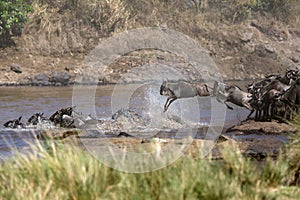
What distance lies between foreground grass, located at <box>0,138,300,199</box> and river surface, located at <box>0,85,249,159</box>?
7529 millimetres

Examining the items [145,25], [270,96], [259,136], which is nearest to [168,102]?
[270,96]

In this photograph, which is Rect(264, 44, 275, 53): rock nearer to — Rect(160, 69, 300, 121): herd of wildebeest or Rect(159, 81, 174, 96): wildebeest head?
Rect(159, 81, 174, 96): wildebeest head

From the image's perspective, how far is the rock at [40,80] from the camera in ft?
113

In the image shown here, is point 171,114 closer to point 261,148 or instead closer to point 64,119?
point 64,119

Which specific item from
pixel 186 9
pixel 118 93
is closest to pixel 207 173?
pixel 118 93

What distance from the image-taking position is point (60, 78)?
1351 inches

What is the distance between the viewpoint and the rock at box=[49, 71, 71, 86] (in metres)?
34.2

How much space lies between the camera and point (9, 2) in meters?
36.6

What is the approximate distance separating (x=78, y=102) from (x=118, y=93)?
10.7ft

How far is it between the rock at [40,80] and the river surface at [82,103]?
2112 millimetres

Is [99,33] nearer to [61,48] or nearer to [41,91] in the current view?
[61,48]

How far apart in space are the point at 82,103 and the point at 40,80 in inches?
416

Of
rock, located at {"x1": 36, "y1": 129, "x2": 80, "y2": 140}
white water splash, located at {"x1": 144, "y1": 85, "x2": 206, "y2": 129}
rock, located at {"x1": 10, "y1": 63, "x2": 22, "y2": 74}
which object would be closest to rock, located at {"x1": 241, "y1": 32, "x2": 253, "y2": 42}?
rock, located at {"x1": 10, "y1": 63, "x2": 22, "y2": 74}

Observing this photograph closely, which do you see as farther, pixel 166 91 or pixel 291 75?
pixel 166 91
